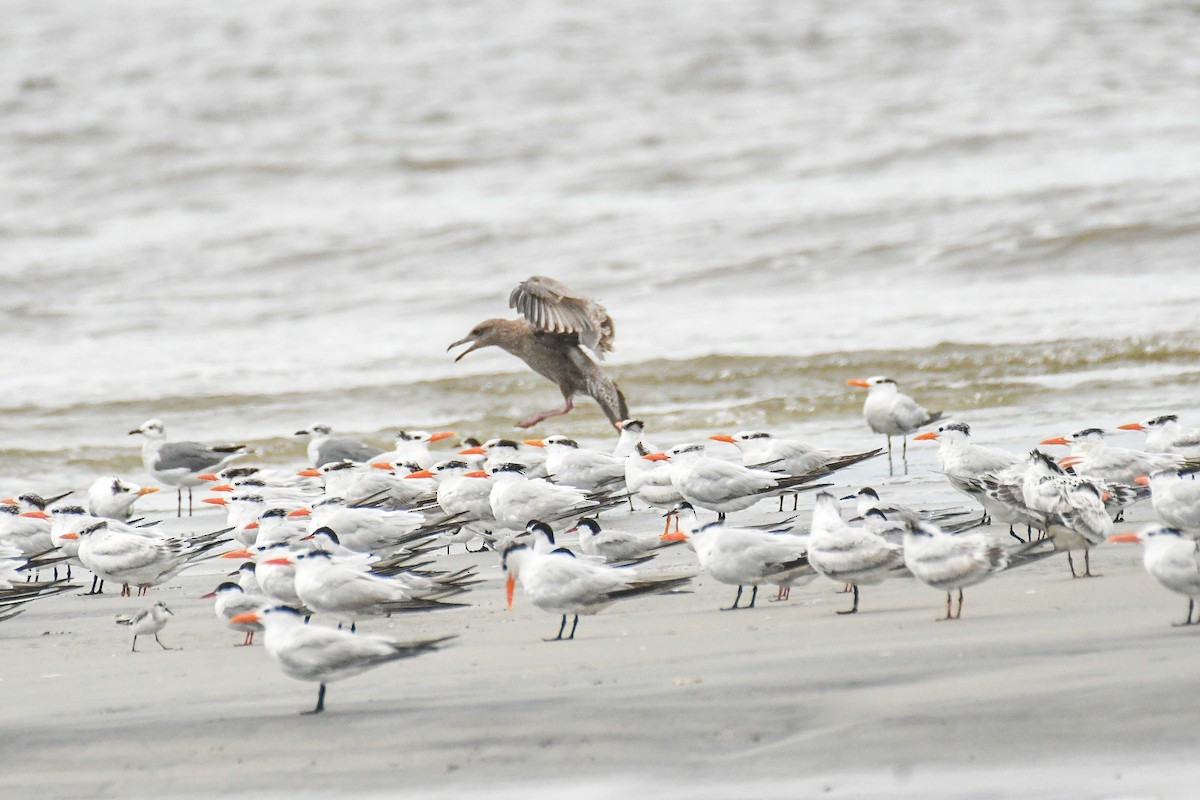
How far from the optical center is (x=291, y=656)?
18.9 ft

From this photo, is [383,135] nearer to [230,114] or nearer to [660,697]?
[230,114]

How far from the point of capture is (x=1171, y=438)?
9.31m

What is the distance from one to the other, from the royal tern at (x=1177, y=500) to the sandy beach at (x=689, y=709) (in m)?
0.37

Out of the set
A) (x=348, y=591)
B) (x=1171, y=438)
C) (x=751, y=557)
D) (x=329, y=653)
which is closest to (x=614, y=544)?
(x=751, y=557)

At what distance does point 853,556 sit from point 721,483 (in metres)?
2.23

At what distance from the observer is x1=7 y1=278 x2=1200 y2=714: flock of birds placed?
261 inches

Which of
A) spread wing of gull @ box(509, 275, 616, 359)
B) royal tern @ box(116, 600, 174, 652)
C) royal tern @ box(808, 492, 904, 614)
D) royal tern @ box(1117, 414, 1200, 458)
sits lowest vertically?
royal tern @ box(116, 600, 174, 652)

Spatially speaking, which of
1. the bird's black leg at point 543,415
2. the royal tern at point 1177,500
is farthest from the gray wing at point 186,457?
the royal tern at point 1177,500

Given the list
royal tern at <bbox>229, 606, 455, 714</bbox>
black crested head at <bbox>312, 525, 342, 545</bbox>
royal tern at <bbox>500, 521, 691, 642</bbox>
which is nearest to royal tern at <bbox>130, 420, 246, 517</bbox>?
black crested head at <bbox>312, 525, 342, 545</bbox>

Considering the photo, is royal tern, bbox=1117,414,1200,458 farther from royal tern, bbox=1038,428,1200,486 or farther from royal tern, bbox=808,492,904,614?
royal tern, bbox=808,492,904,614

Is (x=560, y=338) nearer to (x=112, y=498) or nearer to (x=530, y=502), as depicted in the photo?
(x=112, y=498)

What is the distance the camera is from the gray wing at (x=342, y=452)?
12219 mm

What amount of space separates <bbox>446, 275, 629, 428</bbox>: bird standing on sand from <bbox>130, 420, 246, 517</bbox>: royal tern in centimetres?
220

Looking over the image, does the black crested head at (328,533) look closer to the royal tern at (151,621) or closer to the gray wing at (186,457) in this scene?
the royal tern at (151,621)
